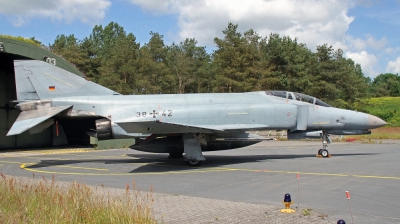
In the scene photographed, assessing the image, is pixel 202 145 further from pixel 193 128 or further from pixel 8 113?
pixel 8 113

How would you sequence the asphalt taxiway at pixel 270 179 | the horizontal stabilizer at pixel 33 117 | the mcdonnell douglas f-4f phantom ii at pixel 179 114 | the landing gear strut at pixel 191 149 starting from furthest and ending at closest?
the mcdonnell douglas f-4f phantom ii at pixel 179 114 → the horizontal stabilizer at pixel 33 117 → the landing gear strut at pixel 191 149 → the asphalt taxiway at pixel 270 179

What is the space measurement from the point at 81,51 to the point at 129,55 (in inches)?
725

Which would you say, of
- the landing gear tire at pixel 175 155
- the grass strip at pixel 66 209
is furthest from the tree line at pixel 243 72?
the grass strip at pixel 66 209

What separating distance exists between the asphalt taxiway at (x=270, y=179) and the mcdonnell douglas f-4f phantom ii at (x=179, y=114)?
3.49 feet

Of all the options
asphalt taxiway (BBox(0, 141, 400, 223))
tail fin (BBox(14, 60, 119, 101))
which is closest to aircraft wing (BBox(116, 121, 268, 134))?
asphalt taxiway (BBox(0, 141, 400, 223))

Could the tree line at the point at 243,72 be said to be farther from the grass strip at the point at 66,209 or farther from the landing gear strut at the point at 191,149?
the grass strip at the point at 66,209

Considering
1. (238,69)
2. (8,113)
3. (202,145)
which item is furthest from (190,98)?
(238,69)

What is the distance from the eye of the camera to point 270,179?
1099 cm

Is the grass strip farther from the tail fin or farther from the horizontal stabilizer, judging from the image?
the tail fin

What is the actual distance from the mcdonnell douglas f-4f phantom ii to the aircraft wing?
0.04m

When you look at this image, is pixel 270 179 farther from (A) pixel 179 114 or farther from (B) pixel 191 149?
(A) pixel 179 114

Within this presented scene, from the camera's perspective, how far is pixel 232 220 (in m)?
6.32

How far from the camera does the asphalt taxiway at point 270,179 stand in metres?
7.78

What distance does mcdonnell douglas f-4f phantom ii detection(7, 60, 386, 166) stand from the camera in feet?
48.3
